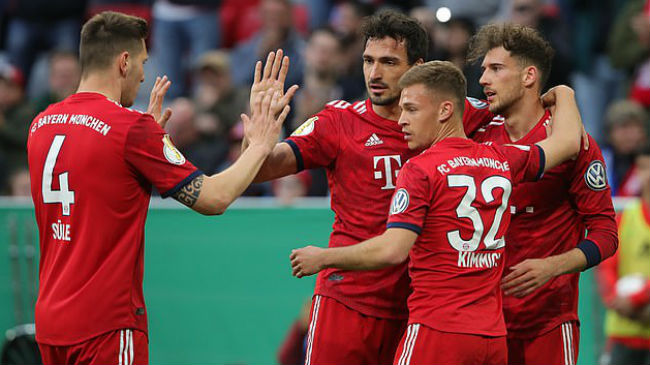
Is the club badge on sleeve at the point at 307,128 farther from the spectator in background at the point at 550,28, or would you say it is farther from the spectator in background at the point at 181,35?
the spectator in background at the point at 181,35

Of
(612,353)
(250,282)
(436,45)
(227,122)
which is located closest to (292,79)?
(227,122)

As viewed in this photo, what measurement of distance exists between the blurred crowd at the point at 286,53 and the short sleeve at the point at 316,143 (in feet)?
11.7

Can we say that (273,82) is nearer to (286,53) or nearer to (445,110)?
(445,110)

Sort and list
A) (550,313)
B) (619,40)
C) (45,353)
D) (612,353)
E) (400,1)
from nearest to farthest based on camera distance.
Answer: (45,353) < (550,313) < (612,353) < (619,40) < (400,1)

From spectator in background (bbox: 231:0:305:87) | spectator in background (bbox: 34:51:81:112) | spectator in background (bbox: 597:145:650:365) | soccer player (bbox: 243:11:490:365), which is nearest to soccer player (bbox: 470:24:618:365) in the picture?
soccer player (bbox: 243:11:490:365)

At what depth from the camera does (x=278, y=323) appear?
374 inches

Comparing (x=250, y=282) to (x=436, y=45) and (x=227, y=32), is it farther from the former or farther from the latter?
(x=227, y=32)

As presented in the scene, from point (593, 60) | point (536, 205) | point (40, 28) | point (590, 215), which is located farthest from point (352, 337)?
point (40, 28)

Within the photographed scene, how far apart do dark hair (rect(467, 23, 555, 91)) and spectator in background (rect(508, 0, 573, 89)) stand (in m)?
3.95

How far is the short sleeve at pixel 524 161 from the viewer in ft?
18.3

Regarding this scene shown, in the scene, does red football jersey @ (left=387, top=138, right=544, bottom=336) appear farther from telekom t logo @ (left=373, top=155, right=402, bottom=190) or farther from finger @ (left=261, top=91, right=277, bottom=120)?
finger @ (left=261, top=91, right=277, bottom=120)

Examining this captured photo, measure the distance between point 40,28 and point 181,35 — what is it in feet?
6.63

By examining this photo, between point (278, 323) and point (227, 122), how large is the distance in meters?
3.22

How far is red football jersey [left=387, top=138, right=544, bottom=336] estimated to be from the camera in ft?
17.4
